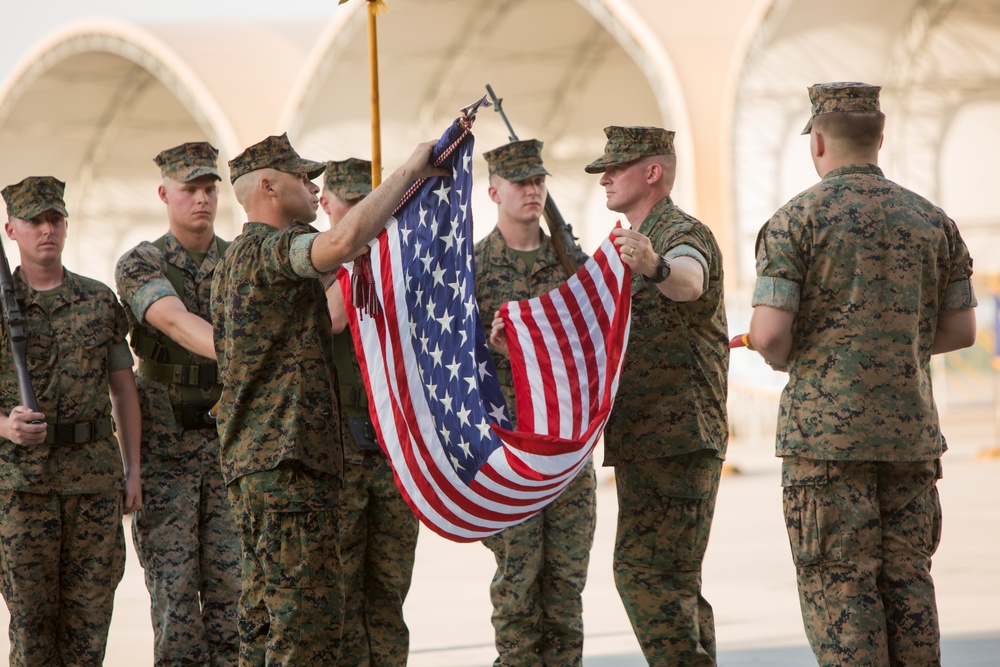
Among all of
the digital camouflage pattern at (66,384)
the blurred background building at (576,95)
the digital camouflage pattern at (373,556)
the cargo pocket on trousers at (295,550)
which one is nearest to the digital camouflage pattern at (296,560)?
Answer: the cargo pocket on trousers at (295,550)

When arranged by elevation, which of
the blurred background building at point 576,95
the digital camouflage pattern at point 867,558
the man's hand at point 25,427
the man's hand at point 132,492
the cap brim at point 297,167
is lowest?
the digital camouflage pattern at point 867,558

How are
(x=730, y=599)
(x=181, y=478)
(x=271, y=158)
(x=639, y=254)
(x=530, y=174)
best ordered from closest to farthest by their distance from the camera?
1. (x=639, y=254)
2. (x=271, y=158)
3. (x=181, y=478)
4. (x=530, y=174)
5. (x=730, y=599)

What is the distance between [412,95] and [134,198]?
991 cm

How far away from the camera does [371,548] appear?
5.18 meters

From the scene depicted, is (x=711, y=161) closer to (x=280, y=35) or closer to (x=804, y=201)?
(x=280, y=35)

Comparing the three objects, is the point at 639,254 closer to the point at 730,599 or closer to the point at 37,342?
the point at 37,342

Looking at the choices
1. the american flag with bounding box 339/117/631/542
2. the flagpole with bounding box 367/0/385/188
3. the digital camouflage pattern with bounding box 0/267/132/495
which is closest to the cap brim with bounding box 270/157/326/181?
the flagpole with bounding box 367/0/385/188

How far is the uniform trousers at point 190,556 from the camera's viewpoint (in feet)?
17.1

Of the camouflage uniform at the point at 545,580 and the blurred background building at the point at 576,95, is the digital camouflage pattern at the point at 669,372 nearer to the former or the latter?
the camouflage uniform at the point at 545,580

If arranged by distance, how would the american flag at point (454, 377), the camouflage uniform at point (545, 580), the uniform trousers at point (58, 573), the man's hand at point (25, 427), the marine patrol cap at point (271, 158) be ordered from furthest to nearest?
the camouflage uniform at point (545, 580) < the uniform trousers at point (58, 573) < the man's hand at point (25, 427) < the marine patrol cap at point (271, 158) < the american flag at point (454, 377)

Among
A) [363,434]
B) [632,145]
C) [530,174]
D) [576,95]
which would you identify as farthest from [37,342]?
[576,95]

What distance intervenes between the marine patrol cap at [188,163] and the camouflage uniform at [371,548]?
848 mm

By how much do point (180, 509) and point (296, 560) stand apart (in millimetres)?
1366

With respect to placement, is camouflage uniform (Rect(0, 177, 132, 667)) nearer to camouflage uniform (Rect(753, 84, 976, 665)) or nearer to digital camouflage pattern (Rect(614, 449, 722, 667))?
digital camouflage pattern (Rect(614, 449, 722, 667))
